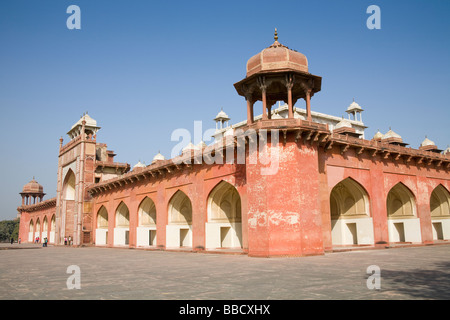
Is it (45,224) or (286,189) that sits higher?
(286,189)

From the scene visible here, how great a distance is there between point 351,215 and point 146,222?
1418 centimetres

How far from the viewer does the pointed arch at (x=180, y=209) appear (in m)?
22.6

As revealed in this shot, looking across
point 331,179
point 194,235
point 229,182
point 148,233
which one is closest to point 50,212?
point 148,233

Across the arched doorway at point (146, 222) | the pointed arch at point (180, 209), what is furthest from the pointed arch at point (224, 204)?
the arched doorway at point (146, 222)

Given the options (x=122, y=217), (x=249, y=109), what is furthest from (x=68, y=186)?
(x=249, y=109)

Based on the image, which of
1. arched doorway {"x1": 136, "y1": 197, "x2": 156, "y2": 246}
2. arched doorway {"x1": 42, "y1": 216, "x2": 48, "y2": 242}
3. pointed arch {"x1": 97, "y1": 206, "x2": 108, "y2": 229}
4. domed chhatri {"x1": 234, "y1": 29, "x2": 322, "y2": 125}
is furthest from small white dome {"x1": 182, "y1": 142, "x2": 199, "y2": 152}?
arched doorway {"x1": 42, "y1": 216, "x2": 48, "y2": 242}

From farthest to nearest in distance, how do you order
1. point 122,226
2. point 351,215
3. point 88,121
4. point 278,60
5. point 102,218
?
point 88,121 < point 102,218 < point 122,226 < point 351,215 < point 278,60

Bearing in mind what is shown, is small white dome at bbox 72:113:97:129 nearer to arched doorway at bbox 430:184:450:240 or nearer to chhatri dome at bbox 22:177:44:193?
chhatri dome at bbox 22:177:44:193

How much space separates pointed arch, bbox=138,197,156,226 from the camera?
26.1 metres

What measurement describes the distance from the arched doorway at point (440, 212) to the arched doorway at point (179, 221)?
626 inches

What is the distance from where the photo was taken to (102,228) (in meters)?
32.8

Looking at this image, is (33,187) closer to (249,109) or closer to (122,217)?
(122,217)

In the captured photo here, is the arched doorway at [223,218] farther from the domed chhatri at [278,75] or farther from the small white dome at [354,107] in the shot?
the small white dome at [354,107]

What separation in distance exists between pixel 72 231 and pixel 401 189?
28836mm
